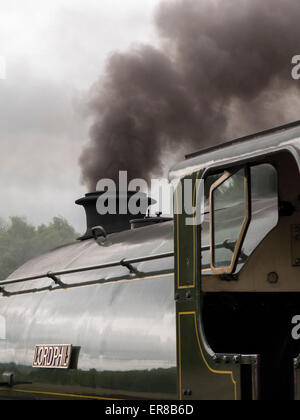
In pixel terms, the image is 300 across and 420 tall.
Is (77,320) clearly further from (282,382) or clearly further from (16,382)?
(282,382)

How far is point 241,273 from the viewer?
525cm

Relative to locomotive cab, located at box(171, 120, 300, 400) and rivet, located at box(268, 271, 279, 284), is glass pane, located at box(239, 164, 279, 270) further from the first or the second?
rivet, located at box(268, 271, 279, 284)

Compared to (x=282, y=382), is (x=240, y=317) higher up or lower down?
higher up

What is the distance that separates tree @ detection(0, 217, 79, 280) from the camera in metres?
71.1

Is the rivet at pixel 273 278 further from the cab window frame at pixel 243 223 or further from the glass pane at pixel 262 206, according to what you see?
the cab window frame at pixel 243 223

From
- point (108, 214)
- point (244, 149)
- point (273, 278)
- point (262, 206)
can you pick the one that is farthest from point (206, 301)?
Answer: point (108, 214)

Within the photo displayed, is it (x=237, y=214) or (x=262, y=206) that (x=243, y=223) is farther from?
(x=262, y=206)

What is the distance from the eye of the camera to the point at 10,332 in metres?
8.02

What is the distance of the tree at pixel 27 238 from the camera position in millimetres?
71062

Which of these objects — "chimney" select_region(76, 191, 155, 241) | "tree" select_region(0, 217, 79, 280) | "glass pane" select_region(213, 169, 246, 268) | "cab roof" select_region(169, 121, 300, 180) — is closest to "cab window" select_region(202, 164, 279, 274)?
"glass pane" select_region(213, 169, 246, 268)

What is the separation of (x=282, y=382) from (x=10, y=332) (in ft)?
11.8

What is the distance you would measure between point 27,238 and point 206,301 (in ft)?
241

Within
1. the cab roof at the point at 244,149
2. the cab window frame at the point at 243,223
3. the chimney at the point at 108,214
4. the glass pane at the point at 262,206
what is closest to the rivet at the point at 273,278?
the glass pane at the point at 262,206
